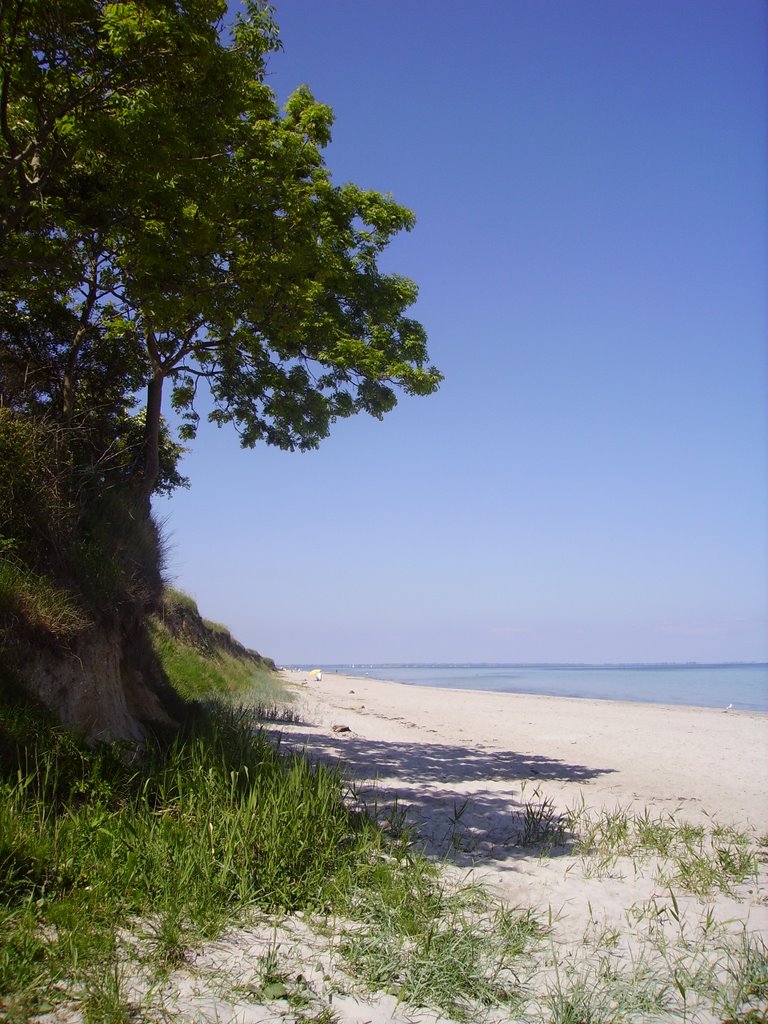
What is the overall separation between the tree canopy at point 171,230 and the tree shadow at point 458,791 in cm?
581

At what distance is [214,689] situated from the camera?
1606cm

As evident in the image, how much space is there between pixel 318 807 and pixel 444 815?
2670 mm

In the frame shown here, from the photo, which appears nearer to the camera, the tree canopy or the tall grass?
the tall grass

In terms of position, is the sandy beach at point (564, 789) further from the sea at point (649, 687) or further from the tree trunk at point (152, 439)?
the sea at point (649, 687)

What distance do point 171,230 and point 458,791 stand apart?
27.3 ft

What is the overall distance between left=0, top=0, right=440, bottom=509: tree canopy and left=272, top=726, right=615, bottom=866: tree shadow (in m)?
5.81

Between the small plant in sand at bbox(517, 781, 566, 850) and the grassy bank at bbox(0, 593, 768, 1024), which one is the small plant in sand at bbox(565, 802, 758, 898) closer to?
the grassy bank at bbox(0, 593, 768, 1024)

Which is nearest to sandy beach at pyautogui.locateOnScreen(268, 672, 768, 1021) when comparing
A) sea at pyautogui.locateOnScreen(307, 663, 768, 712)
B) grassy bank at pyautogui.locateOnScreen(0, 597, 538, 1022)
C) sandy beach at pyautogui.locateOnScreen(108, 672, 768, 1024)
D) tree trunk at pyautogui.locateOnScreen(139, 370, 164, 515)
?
sandy beach at pyautogui.locateOnScreen(108, 672, 768, 1024)

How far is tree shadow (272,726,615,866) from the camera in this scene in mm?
6418

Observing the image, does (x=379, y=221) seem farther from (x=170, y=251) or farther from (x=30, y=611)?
(x=30, y=611)

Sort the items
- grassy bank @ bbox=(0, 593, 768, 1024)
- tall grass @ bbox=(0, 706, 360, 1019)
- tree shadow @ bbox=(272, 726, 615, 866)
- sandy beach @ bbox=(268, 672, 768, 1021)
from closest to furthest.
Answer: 1. grassy bank @ bbox=(0, 593, 768, 1024)
2. tall grass @ bbox=(0, 706, 360, 1019)
3. sandy beach @ bbox=(268, 672, 768, 1021)
4. tree shadow @ bbox=(272, 726, 615, 866)

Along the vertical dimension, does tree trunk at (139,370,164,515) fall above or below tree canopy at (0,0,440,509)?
below

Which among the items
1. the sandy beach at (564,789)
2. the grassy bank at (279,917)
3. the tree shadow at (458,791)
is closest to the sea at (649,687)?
the sandy beach at (564,789)

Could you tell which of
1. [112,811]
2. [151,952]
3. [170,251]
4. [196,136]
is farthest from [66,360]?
[151,952]
